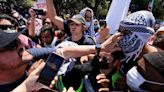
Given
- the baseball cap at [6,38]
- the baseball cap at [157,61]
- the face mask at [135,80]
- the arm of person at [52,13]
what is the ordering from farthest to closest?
the arm of person at [52,13]
the baseball cap at [6,38]
the face mask at [135,80]
the baseball cap at [157,61]

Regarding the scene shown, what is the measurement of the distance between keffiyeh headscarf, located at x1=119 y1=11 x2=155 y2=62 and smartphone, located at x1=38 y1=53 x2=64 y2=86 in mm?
1101

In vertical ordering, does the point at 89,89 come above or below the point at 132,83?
below

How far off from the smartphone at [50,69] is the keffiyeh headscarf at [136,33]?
110 centimetres

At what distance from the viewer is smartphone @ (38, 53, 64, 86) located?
2.29m

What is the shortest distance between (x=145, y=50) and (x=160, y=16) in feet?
154

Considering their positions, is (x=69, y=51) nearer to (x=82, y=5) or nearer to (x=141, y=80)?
(x=141, y=80)

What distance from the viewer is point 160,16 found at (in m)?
49.2

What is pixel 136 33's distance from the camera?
3285mm

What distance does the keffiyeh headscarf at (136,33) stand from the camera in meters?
3.28

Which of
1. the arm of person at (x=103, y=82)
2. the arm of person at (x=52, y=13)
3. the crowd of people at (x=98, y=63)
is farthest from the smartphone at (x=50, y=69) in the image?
the arm of person at (x=52, y=13)

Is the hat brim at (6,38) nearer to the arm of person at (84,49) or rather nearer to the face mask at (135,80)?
the arm of person at (84,49)

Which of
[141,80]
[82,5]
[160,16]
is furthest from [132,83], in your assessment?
[160,16]

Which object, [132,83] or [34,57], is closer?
[132,83]

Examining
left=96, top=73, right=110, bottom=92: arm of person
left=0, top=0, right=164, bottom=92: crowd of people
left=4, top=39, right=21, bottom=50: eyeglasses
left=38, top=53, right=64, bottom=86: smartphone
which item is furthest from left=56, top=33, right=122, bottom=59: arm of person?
left=38, top=53, right=64, bottom=86: smartphone
